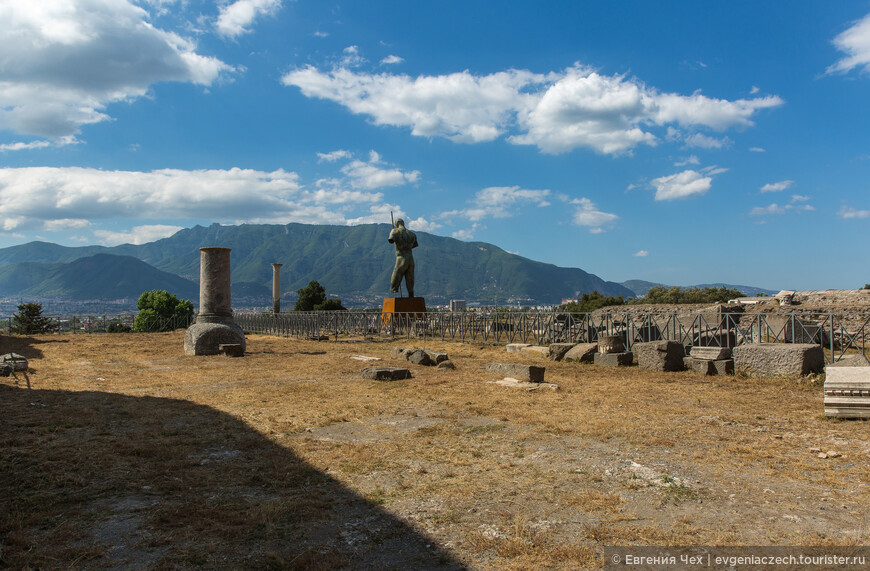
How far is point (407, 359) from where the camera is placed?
50.1 ft

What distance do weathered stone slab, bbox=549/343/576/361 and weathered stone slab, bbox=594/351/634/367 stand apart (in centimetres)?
146

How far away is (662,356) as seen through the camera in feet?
40.2

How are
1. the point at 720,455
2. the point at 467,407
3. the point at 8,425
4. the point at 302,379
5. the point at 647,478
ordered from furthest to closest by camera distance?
the point at 302,379, the point at 467,407, the point at 8,425, the point at 720,455, the point at 647,478

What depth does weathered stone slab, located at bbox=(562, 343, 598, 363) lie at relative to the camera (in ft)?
46.9

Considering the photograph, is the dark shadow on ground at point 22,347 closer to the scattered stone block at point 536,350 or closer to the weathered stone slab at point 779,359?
the scattered stone block at point 536,350

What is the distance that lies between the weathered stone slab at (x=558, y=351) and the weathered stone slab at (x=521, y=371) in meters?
3.41

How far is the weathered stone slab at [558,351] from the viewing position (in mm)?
15055

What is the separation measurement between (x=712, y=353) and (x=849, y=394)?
4.97 meters

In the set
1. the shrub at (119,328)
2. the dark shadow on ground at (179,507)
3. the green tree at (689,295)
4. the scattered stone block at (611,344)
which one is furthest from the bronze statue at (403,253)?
the shrub at (119,328)

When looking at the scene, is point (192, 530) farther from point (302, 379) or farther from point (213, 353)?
point (213, 353)

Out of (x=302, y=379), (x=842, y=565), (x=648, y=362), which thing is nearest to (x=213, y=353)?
(x=302, y=379)

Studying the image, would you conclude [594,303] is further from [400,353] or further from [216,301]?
[216,301]

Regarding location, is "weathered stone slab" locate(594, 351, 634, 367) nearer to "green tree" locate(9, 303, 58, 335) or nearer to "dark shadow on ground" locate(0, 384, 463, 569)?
"dark shadow on ground" locate(0, 384, 463, 569)

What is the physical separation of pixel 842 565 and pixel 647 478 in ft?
5.98
